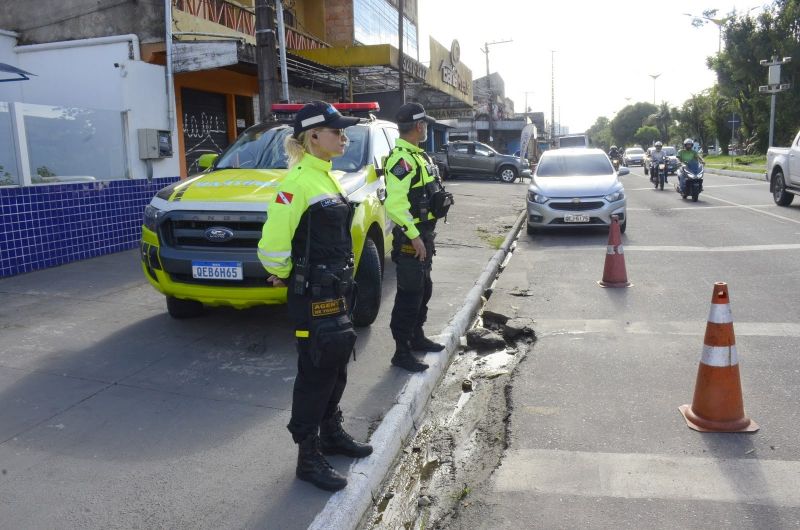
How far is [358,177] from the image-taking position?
20.1 ft

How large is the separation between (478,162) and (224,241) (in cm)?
2410

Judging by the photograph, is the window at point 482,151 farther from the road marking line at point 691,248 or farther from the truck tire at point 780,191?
the road marking line at point 691,248

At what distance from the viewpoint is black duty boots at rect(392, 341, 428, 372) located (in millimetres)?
4910

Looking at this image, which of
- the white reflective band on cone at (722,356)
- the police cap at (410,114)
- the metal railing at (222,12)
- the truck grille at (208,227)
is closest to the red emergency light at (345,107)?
the truck grille at (208,227)

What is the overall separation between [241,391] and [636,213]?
1278 cm

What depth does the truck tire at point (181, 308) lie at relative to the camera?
6.00 metres

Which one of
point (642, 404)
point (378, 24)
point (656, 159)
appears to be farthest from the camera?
point (378, 24)

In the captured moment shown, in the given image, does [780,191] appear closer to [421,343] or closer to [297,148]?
[421,343]

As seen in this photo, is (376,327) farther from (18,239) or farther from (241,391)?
(18,239)

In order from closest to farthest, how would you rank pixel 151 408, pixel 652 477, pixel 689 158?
pixel 652 477, pixel 151 408, pixel 689 158

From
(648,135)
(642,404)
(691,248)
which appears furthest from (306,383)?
(648,135)

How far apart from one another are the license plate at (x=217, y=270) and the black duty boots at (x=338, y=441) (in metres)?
1.89

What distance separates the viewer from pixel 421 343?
5.35m

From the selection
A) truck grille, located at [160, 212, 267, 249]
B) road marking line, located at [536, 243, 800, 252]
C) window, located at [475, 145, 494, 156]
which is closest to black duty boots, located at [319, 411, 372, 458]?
truck grille, located at [160, 212, 267, 249]
